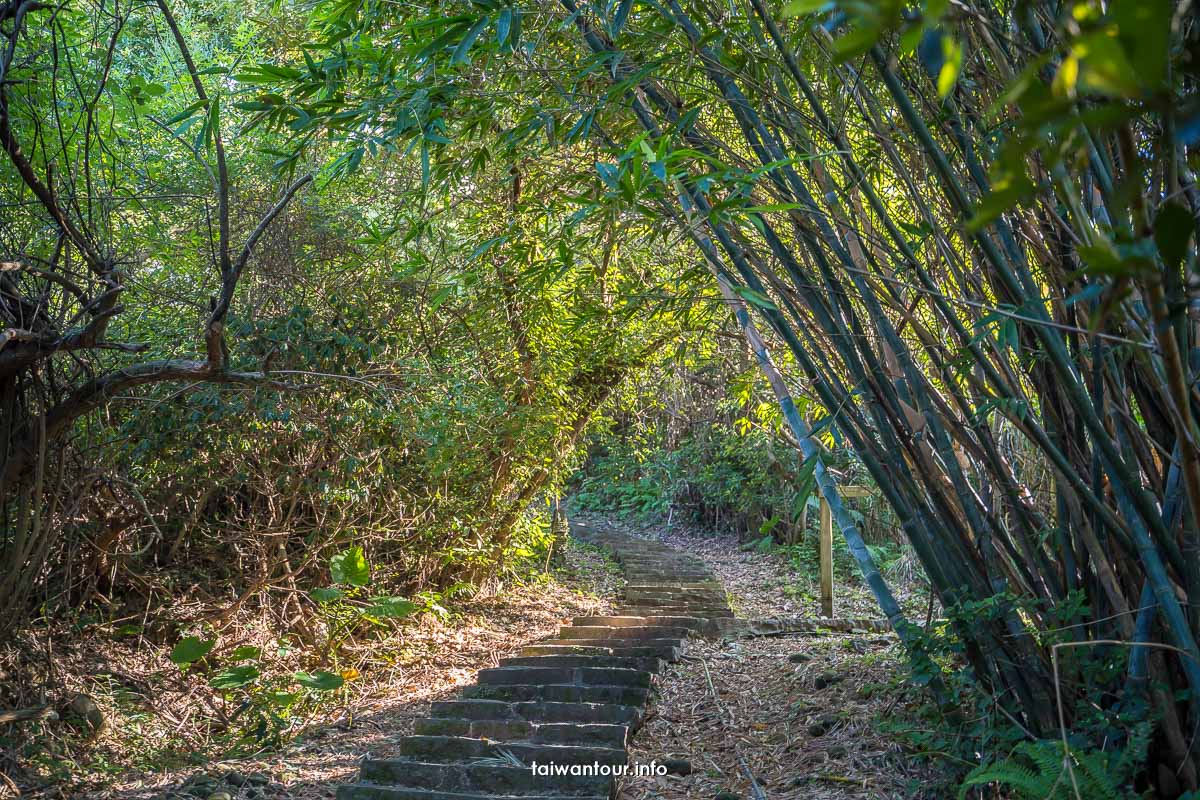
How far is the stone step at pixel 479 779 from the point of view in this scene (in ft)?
9.57

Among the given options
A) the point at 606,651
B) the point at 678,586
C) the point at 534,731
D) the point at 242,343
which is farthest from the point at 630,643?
the point at 242,343

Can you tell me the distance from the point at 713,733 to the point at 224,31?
17.2 ft

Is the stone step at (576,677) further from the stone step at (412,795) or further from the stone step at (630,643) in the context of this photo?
the stone step at (412,795)

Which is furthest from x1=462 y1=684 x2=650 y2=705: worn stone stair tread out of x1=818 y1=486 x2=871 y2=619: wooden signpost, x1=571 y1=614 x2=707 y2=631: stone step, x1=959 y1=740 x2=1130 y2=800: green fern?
x1=818 y1=486 x2=871 y2=619: wooden signpost

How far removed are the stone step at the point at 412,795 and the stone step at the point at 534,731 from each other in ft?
1.26

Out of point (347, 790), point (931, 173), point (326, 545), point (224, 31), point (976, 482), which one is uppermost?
point (224, 31)

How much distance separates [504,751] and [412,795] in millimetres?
374

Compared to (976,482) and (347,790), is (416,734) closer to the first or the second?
(347,790)

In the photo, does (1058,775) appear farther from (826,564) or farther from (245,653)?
(826,564)

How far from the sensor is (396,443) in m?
4.86

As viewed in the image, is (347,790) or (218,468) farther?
(218,468)

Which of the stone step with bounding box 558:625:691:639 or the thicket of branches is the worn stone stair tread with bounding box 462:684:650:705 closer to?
the stone step with bounding box 558:625:691:639

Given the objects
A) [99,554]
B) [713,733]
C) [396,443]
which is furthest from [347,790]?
[396,443]

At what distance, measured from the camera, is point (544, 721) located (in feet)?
11.6
